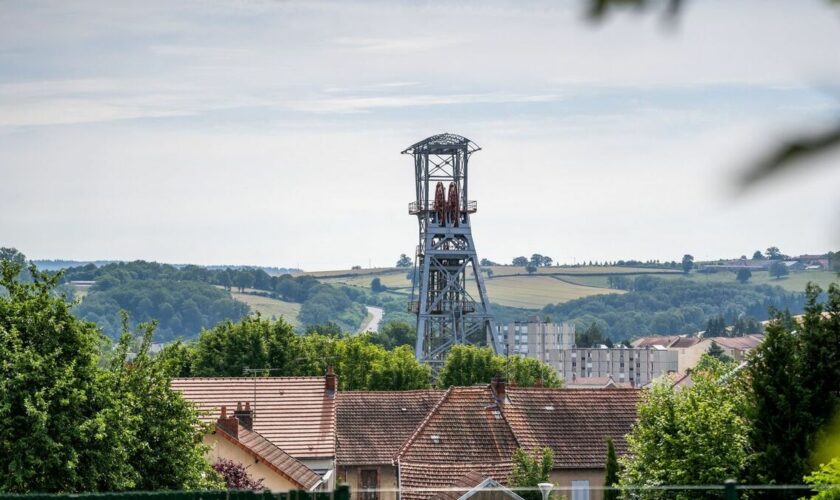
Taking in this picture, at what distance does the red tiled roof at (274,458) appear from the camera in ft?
101

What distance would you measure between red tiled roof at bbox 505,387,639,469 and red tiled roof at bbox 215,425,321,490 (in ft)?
45.1

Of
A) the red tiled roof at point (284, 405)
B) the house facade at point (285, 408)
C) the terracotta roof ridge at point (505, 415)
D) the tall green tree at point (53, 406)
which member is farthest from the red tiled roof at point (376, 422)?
the tall green tree at point (53, 406)

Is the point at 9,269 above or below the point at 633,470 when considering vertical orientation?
above

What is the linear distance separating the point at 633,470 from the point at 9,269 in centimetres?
1423

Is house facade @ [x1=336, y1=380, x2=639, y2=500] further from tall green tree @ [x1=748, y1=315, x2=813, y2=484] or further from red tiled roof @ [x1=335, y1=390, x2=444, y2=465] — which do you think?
tall green tree @ [x1=748, y1=315, x2=813, y2=484]

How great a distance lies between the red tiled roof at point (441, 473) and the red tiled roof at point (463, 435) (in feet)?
1.99

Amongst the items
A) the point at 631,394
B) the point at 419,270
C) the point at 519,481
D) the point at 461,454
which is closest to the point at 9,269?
the point at 519,481

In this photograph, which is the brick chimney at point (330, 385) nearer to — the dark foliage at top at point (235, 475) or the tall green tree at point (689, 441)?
the tall green tree at point (689, 441)

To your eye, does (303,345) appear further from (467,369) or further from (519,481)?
(519,481)

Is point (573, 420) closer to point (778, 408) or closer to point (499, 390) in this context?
point (499, 390)

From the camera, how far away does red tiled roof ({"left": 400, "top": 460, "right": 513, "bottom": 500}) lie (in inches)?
1606

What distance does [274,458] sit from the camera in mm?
31859

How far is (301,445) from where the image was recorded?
38.6 m

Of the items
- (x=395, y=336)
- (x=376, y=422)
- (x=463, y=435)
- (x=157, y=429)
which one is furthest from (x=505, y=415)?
(x=395, y=336)
